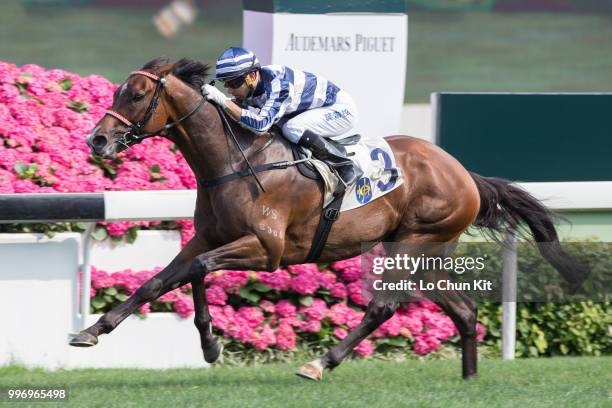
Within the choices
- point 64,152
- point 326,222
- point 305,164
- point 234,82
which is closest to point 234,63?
point 234,82

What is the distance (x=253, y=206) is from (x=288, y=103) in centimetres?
55

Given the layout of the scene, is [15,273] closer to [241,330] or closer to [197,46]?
[241,330]

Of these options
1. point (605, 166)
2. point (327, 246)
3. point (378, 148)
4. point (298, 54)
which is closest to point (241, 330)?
point (327, 246)

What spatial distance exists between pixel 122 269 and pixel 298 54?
2060 mm

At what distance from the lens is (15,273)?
20.5ft

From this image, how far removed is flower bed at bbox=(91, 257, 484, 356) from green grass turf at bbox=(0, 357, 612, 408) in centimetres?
25

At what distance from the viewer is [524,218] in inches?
256

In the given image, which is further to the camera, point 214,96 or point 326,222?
point 326,222

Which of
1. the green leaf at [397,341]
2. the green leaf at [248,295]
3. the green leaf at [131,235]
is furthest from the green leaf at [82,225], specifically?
the green leaf at [397,341]

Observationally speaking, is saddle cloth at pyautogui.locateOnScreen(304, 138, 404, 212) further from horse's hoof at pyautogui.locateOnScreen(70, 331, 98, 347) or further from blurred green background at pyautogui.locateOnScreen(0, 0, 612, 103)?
blurred green background at pyautogui.locateOnScreen(0, 0, 612, 103)

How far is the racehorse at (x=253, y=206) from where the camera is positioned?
5.39 m

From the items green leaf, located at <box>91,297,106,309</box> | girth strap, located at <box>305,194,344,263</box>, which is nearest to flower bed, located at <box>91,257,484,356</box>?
green leaf, located at <box>91,297,106,309</box>

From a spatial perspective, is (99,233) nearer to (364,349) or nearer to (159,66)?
(159,66)

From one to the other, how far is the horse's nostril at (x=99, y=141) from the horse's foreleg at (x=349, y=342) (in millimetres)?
1445
